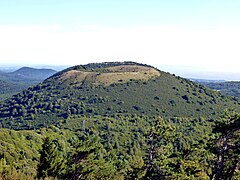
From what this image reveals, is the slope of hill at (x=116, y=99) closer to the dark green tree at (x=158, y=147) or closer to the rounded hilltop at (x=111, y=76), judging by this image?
the rounded hilltop at (x=111, y=76)

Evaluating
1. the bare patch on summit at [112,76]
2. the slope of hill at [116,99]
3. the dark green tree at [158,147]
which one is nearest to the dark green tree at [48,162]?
the dark green tree at [158,147]

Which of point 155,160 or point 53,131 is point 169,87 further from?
point 155,160

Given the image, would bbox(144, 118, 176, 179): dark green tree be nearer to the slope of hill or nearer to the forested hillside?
the forested hillside

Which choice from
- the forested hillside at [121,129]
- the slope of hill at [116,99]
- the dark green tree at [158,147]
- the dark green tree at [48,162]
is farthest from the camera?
the slope of hill at [116,99]

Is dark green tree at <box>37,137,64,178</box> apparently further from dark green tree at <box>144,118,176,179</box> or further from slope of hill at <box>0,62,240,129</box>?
slope of hill at <box>0,62,240,129</box>

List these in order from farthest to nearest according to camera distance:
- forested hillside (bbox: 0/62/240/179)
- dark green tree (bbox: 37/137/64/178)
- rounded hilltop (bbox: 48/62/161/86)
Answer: rounded hilltop (bbox: 48/62/161/86) < dark green tree (bbox: 37/137/64/178) < forested hillside (bbox: 0/62/240/179)

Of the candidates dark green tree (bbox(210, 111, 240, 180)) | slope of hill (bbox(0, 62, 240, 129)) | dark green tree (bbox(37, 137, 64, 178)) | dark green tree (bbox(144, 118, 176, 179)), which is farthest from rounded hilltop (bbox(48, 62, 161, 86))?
dark green tree (bbox(210, 111, 240, 180))

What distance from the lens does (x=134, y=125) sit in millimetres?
130500

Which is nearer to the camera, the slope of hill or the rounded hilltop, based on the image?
the slope of hill

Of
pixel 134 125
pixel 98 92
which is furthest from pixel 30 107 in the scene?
pixel 134 125

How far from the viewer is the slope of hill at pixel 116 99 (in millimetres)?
148000

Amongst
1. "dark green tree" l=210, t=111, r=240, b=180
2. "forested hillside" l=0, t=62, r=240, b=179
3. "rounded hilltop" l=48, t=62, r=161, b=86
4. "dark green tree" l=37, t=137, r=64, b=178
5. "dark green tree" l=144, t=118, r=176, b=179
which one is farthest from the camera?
"rounded hilltop" l=48, t=62, r=161, b=86

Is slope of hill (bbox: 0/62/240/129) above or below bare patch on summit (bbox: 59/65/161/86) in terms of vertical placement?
below

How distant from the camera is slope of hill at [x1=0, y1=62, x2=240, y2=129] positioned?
148000 mm
